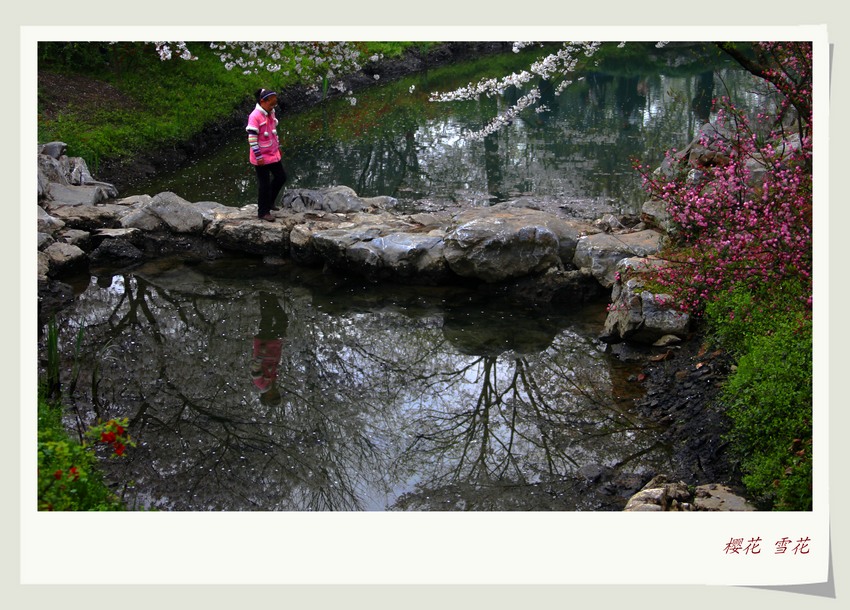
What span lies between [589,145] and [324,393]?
10.6 meters

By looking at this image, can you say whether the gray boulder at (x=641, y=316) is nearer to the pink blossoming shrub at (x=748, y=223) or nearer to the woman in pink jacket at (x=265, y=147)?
the pink blossoming shrub at (x=748, y=223)

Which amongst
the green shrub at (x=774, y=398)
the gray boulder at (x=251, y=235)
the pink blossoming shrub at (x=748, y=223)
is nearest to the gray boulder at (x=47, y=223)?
the gray boulder at (x=251, y=235)

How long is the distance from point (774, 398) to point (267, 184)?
7.57 meters

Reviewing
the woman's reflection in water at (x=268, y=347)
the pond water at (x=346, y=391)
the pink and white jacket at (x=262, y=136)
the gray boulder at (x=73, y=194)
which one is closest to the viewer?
the pond water at (x=346, y=391)

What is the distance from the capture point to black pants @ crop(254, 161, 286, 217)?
11.2 meters

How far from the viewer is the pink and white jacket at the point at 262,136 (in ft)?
A: 35.0

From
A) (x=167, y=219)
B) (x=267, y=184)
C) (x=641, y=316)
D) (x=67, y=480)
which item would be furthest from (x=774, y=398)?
(x=167, y=219)

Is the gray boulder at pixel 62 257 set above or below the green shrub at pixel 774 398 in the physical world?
above

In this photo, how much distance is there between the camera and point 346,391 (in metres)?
7.73

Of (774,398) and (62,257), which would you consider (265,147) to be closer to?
(62,257)

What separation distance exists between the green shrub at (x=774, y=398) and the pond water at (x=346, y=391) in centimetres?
75

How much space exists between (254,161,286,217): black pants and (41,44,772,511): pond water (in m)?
0.79

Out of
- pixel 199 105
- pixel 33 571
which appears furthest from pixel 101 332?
pixel 199 105
